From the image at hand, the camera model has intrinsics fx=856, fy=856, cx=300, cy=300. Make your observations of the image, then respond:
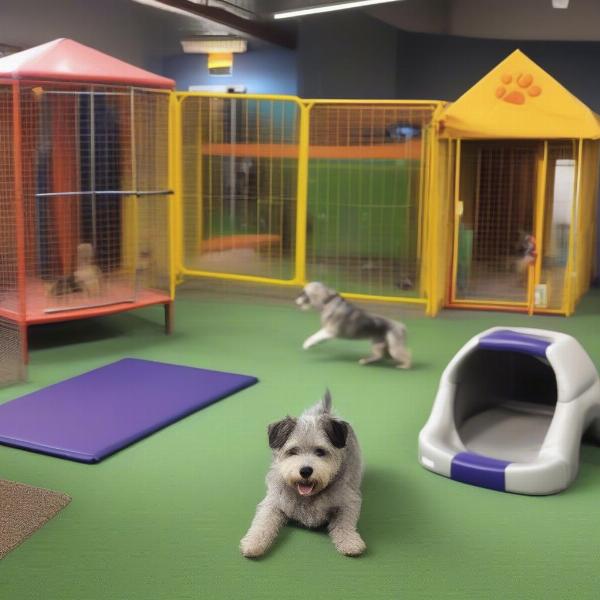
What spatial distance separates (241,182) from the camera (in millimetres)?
8164

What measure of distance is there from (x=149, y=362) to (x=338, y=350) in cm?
138

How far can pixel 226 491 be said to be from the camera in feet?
11.9

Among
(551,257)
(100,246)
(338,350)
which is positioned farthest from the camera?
(551,257)

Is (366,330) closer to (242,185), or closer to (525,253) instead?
(525,253)

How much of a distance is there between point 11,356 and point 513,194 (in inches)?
188

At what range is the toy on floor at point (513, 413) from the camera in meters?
3.66

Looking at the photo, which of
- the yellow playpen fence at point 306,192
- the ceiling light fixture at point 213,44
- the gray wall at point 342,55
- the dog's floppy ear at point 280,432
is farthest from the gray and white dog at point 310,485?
the gray wall at point 342,55

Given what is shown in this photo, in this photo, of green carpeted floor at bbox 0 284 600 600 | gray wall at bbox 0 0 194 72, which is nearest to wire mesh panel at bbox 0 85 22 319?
green carpeted floor at bbox 0 284 600 600

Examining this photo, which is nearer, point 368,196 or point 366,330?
point 366,330

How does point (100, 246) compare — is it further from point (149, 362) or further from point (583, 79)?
point (583, 79)

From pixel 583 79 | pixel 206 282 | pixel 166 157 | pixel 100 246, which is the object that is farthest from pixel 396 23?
pixel 100 246

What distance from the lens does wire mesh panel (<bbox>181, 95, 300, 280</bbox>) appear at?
7.94 meters

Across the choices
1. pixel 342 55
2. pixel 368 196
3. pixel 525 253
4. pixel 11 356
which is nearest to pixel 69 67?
pixel 11 356

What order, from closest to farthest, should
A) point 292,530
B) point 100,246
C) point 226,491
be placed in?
point 292,530, point 226,491, point 100,246
